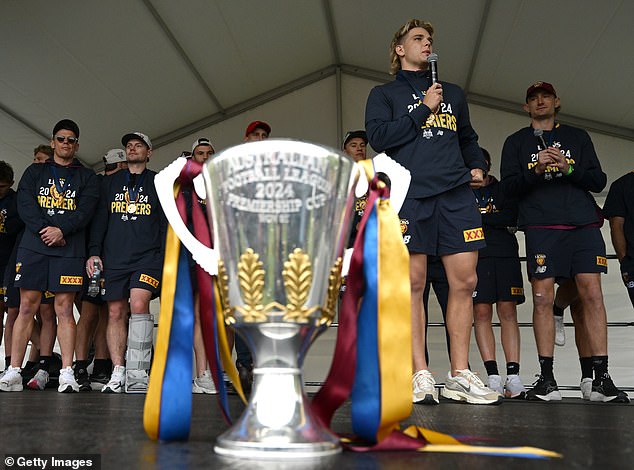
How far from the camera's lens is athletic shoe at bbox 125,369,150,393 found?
2.88 metres

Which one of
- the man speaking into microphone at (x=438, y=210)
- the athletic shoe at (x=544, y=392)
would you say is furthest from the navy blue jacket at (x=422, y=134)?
the athletic shoe at (x=544, y=392)

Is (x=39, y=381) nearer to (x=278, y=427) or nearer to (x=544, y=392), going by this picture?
(x=544, y=392)

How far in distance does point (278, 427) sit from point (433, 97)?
4.36ft

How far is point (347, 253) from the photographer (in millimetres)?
1026

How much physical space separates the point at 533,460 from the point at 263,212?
455mm

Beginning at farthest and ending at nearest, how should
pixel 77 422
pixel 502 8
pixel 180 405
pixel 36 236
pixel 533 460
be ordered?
pixel 502 8 < pixel 36 236 < pixel 77 422 < pixel 180 405 < pixel 533 460

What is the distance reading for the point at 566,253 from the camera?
2.49m

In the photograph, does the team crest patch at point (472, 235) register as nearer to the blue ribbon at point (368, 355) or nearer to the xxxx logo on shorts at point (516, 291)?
the blue ribbon at point (368, 355)

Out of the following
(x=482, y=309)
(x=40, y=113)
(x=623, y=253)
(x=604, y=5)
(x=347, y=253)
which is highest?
(x=604, y=5)

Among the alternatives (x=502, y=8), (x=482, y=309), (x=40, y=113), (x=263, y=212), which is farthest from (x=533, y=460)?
(x=40, y=113)

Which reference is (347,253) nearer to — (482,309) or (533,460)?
(533,460)

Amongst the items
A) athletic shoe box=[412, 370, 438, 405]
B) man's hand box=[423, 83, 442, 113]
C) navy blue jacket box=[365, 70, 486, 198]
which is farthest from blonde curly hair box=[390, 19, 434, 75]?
athletic shoe box=[412, 370, 438, 405]

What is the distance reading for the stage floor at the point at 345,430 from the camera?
81 cm

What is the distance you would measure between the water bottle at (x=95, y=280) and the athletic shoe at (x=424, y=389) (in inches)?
67.7
